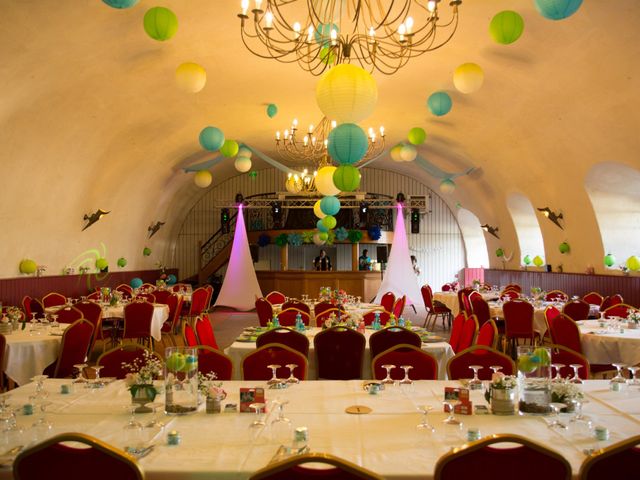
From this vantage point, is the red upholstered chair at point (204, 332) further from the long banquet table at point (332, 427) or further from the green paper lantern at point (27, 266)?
the green paper lantern at point (27, 266)

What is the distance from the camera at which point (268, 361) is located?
14.7 ft

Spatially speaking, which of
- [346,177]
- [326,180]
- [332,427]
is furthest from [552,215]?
[332,427]

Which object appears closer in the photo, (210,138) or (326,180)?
(326,180)

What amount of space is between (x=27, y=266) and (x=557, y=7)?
9.81 metres

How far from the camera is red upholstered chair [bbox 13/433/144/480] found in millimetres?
2287

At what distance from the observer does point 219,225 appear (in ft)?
75.3

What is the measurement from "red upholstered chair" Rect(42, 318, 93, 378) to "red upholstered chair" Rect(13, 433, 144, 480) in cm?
393

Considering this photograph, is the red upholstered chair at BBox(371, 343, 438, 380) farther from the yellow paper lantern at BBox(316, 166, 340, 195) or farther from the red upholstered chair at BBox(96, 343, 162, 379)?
the yellow paper lantern at BBox(316, 166, 340, 195)

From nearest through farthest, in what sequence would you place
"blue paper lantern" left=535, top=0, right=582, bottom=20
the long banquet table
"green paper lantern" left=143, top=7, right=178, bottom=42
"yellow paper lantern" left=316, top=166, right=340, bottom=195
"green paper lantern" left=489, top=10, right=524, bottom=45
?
the long banquet table < "blue paper lantern" left=535, top=0, right=582, bottom=20 < "green paper lantern" left=143, top=7, right=178, bottom=42 < "green paper lantern" left=489, top=10, right=524, bottom=45 < "yellow paper lantern" left=316, top=166, right=340, bottom=195

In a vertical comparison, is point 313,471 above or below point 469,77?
below

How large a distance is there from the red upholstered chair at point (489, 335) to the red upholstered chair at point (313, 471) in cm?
320

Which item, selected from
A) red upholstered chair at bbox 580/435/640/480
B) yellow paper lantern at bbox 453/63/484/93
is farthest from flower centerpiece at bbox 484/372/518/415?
yellow paper lantern at bbox 453/63/484/93

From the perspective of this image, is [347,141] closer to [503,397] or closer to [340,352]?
[340,352]

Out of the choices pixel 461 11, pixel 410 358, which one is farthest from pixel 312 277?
pixel 410 358
